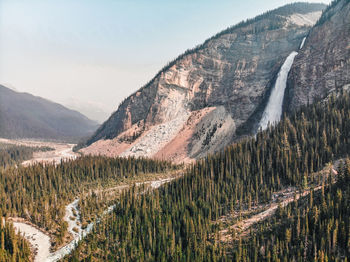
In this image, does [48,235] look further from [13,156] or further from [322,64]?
[13,156]

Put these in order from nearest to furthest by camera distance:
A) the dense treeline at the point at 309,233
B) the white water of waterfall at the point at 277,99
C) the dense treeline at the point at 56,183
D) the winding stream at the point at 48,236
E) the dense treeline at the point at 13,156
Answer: the dense treeline at the point at 309,233 → the winding stream at the point at 48,236 → the dense treeline at the point at 56,183 → the white water of waterfall at the point at 277,99 → the dense treeline at the point at 13,156

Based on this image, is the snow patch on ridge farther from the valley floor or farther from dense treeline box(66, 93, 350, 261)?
the valley floor

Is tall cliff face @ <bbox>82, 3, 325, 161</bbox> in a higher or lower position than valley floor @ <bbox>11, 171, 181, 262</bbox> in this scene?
higher

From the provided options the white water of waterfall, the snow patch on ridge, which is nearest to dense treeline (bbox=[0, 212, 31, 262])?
the white water of waterfall

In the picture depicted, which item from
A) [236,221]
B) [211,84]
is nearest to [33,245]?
[236,221]

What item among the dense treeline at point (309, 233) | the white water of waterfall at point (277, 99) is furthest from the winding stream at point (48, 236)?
the white water of waterfall at point (277, 99)

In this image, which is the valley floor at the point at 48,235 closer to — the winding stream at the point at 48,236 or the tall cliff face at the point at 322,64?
the winding stream at the point at 48,236

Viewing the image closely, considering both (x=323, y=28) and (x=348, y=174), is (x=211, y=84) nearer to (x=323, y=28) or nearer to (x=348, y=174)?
(x=323, y=28)

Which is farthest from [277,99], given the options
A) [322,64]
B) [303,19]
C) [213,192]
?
[303,19]
